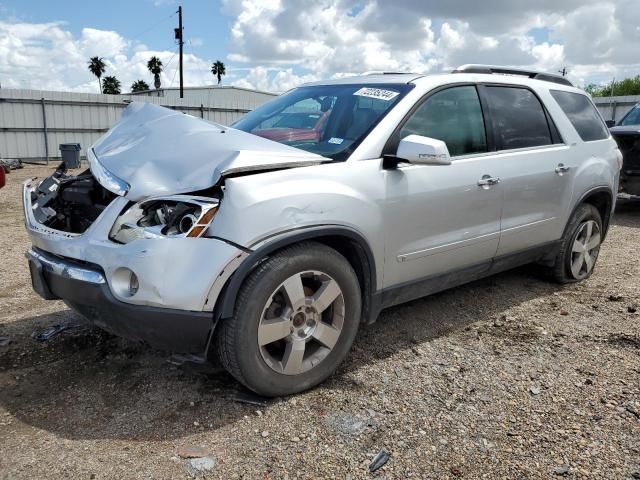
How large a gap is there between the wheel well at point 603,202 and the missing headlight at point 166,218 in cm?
359

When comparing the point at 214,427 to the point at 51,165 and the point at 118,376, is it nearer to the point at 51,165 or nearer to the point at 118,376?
the point at 118,376

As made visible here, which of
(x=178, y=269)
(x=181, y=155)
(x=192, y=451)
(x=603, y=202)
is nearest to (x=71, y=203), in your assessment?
(x=181, y=155)

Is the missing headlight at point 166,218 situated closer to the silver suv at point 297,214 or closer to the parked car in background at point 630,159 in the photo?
the silver suv at point 297,214

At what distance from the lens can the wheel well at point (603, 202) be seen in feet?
16.3

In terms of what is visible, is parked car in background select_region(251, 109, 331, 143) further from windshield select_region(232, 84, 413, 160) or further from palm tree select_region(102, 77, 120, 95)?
palm tree select_region(102, 77, 120, 95)

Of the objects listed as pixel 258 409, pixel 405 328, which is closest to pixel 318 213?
pixel 258 409

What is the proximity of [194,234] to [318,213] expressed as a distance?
2.15 feet

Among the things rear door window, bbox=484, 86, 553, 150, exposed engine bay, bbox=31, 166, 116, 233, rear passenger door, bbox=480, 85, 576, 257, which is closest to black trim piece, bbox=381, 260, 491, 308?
rear passenger door, bbox=480, 85, 576, 257

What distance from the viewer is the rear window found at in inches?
185

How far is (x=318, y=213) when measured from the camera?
2.87 metres

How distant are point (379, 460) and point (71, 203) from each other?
227cm

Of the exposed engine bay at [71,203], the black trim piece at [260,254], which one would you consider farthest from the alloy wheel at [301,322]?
the exposed engine bay at [71,203]

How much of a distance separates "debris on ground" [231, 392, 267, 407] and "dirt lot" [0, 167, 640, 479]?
0.09 ft

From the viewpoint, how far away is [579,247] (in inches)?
196
